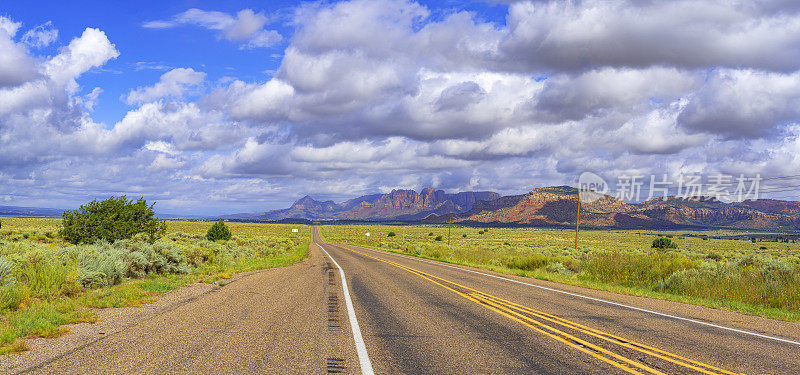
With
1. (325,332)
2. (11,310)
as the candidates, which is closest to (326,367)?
(325,332)

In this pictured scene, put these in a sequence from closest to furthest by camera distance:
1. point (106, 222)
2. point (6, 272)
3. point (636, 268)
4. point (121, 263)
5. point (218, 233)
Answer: point (6, 272) → point (121, 263) → point (636, 268) → point (106, 222) → point (218, 233)

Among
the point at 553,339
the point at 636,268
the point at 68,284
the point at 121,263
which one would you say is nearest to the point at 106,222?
the point at 121,263

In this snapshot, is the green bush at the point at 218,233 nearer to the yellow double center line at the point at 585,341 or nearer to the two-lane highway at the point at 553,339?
the two-lane highway at the point at 553,339

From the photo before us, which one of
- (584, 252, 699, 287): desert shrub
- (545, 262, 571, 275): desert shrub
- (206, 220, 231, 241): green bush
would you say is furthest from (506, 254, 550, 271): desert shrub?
(206, 220, 231, 241): green bush

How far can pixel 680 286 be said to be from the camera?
1520 cm

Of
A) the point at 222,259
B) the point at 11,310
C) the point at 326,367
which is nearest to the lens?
the point at 326,367

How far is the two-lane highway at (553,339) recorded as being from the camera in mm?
5703

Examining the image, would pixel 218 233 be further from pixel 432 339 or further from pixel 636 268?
pixel 432 339

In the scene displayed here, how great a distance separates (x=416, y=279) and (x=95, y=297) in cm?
1003

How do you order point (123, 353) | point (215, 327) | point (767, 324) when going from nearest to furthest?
1. point (123, 353)
2. point (215, 327)
3. point (767, 324)

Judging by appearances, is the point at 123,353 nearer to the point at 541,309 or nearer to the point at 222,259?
the point at 541,309

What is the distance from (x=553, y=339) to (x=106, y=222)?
2254 cm

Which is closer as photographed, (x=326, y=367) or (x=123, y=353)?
(x=326, y=367)

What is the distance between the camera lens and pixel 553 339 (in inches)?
277
